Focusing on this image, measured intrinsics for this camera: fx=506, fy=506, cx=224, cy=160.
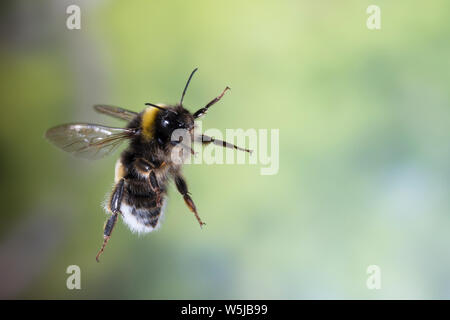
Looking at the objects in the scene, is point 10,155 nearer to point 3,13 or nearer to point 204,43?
point 3,13

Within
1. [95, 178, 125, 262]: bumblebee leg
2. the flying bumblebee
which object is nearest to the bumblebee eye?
the flying bumblebee

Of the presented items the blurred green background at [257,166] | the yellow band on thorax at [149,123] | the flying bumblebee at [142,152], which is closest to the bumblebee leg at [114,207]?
the flying bumblebee at [142,152]

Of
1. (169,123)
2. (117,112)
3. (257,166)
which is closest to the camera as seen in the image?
(169,123)

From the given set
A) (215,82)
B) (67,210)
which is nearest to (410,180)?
(215,82)

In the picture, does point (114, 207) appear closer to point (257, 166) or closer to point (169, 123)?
point (169, 123)

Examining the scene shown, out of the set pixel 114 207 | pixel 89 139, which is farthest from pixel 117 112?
pixel 114 207

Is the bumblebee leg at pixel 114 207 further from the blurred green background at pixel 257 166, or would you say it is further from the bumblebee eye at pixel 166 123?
the blurred green background at pixel 257 166
